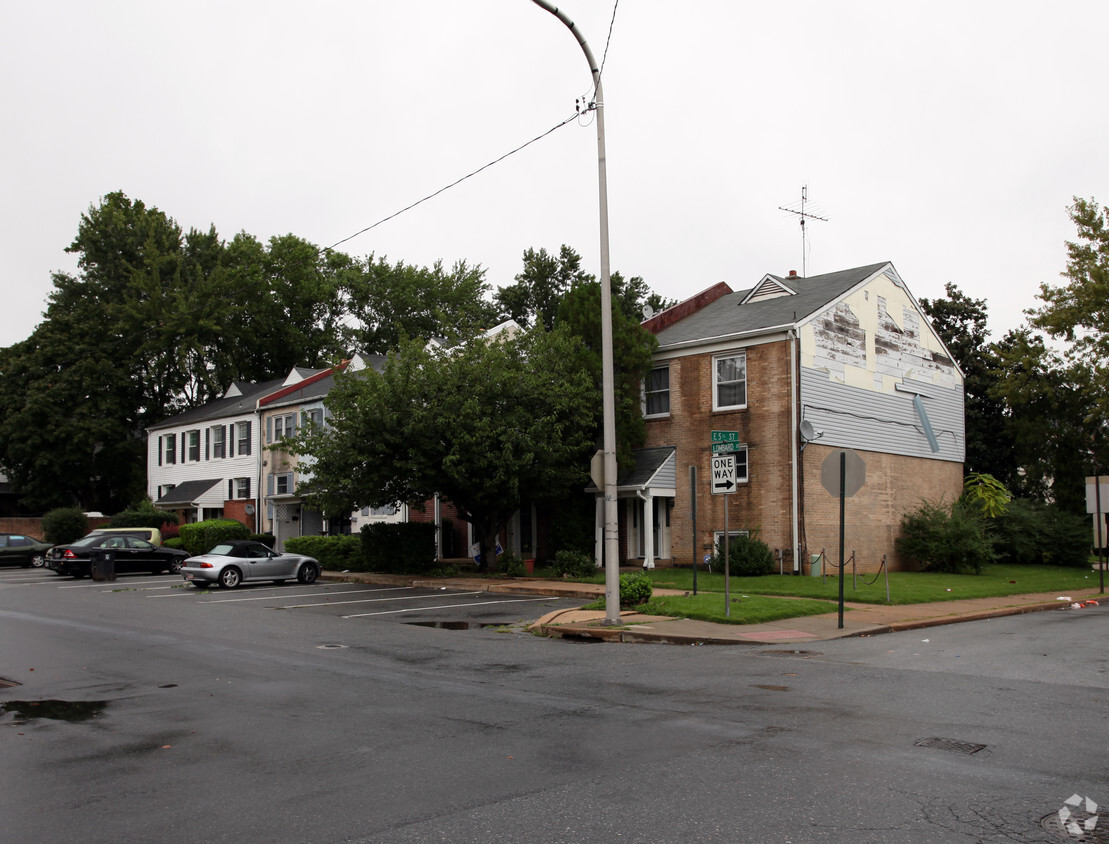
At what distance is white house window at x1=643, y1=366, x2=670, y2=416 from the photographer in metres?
30.2

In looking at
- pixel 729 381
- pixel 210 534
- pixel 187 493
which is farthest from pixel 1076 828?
pixel 187 493

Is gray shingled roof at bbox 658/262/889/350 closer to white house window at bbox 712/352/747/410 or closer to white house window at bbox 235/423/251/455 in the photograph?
white house window at bbox 712/352/747/410

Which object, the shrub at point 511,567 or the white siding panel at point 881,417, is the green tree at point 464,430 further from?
the white siding panel at point 881,417

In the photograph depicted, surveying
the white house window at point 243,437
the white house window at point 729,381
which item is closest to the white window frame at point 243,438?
the white house window at point 243,437

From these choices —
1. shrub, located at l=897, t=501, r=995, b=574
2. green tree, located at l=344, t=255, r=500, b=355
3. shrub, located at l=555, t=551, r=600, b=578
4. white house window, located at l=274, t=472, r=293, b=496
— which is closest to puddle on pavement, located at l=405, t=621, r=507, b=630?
shrub, located at l=555, t=551, r=600, b=578

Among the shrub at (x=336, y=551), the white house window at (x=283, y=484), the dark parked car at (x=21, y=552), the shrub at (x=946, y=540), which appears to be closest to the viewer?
the shrub at (x=946, y=540)

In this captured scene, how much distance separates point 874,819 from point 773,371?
2295 centimetres

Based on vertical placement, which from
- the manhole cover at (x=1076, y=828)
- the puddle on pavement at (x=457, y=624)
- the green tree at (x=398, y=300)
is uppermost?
the green tree at (x=398, y=300)

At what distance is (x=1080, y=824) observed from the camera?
538 centimetres

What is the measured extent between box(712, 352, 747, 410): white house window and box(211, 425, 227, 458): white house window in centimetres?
2784

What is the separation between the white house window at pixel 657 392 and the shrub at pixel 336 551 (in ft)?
34.5

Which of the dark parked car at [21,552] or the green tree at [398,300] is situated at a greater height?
the green tree at [398,300]

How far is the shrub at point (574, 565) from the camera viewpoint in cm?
2602

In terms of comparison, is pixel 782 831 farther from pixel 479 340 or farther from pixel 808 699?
pixel 479 340
